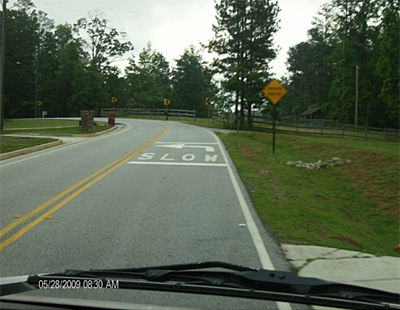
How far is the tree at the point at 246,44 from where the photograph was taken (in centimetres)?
3922

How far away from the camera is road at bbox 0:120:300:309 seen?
187 inches

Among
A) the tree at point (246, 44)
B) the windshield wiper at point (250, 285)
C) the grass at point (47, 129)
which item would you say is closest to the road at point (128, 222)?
the windshield wiper at point (250, 285)

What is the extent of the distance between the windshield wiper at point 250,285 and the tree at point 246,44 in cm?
3650

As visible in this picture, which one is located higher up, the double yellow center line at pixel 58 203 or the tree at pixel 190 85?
the tree at pixel 190 85

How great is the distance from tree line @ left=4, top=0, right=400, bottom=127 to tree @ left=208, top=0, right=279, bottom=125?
0.10 meters

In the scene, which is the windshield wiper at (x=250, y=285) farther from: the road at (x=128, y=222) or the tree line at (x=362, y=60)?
the tree line at (x=362, y=60)

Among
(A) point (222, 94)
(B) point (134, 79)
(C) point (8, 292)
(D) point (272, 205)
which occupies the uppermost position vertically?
(B) point (134, 79)

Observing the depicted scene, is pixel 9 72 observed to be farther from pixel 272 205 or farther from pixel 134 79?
pixel 272 205

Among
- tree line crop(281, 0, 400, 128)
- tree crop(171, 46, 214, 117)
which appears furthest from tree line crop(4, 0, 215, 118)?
tree line crop(281, 0, 400, 128)

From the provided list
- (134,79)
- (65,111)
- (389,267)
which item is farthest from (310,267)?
(134,79)

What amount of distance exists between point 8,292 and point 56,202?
531cm

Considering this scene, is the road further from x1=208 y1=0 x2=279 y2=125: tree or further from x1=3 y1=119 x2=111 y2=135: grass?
x1=208 y1=0 x2=279 y2=125: tree

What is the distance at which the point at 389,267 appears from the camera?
4766 millimetres

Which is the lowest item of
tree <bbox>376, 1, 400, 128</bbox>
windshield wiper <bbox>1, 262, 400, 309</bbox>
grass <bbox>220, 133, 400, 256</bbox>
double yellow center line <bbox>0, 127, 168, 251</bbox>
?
grass <bbox>220, 133, 400, 256</bbox>
